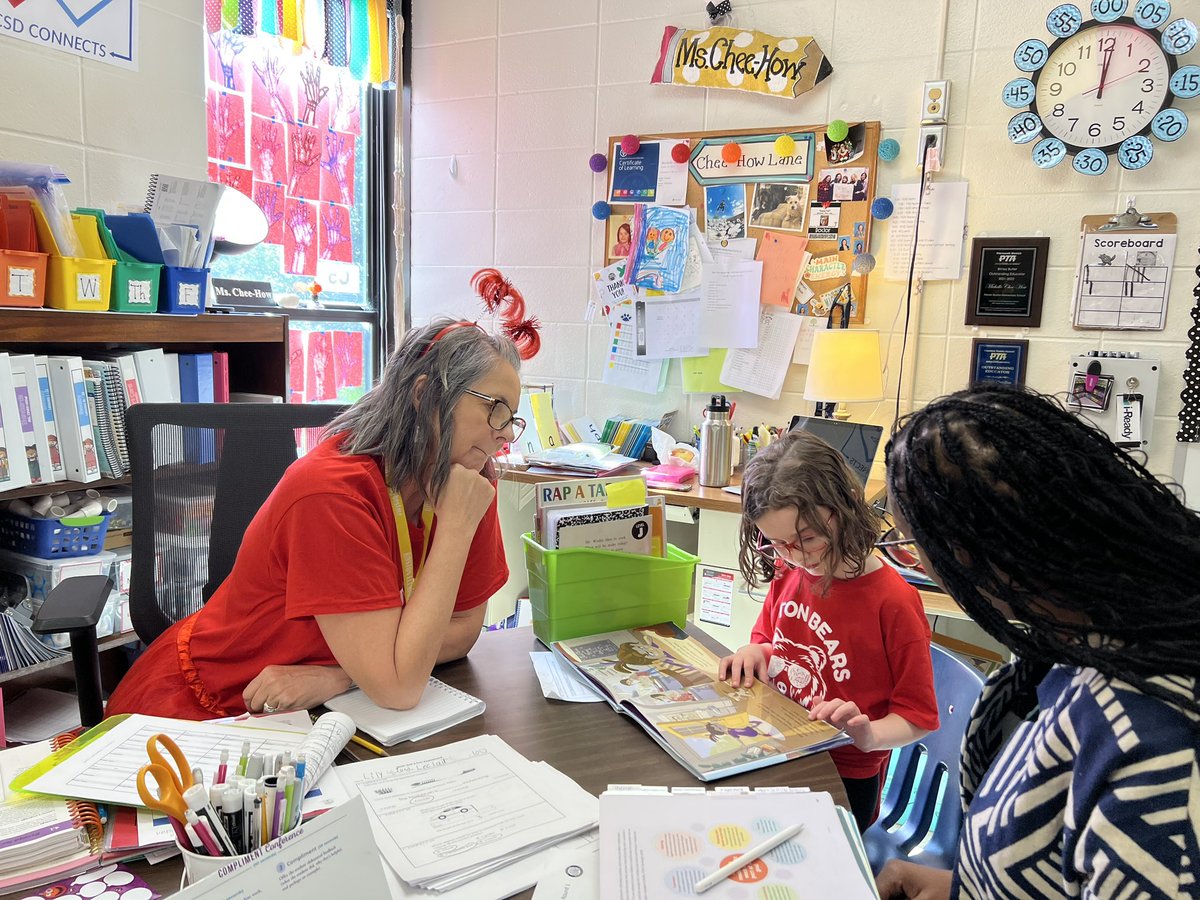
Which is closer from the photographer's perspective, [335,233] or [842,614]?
[842,614]

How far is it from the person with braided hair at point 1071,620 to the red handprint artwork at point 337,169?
10.2 ft

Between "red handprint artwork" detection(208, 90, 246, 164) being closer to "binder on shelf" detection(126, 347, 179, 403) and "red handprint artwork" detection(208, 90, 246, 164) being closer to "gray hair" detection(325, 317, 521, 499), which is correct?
"binder on shelf" detection(126, 347, 179, 403)

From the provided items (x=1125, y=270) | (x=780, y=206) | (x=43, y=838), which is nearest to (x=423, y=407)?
(x=43, y=838)

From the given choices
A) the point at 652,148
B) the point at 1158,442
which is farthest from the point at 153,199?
the point at 1158,442

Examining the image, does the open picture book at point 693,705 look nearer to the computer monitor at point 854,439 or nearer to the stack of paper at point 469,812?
the stack of paper at point 469,812

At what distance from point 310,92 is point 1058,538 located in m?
3.32

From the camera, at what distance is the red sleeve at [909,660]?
4.17ft

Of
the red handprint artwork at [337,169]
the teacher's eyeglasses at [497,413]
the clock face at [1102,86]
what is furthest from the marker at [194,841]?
the red handprint artwork at [337,169]

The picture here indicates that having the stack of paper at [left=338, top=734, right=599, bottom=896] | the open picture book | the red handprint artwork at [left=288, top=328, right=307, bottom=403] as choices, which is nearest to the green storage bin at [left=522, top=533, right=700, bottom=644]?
the open picture book

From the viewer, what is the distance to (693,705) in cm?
113

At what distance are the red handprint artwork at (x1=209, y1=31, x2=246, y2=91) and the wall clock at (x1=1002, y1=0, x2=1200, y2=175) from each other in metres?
2.57

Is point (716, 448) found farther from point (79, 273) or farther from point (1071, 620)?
point (1071, 620)

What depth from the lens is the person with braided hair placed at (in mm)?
648

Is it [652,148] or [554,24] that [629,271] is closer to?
[652,148]
